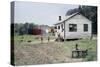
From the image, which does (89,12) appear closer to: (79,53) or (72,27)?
(72,27)

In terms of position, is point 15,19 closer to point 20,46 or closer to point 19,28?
point 19,28

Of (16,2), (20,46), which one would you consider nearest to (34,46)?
(20,46)

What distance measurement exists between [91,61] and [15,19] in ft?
4.19

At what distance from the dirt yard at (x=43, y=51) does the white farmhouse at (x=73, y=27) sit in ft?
0.32

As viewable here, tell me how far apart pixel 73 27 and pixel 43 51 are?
0.55 metres

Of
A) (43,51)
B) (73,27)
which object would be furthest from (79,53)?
(43,51)

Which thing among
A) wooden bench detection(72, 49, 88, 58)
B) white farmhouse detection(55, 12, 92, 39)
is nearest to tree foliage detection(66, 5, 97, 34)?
white farmhouse detection(55, 12, 92, 39)

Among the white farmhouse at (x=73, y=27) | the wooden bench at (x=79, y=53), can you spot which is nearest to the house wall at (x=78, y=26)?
the white farmhouse at (x=73, y=27)

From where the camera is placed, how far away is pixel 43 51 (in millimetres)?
2559

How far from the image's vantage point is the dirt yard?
2439 mm

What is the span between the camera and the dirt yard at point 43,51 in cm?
244

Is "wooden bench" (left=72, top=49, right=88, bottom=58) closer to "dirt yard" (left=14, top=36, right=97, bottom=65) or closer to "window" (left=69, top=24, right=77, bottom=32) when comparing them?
"dirt yard" (left=14, top=36, right=97, bottom=65)

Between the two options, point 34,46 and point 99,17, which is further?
point 99,17
